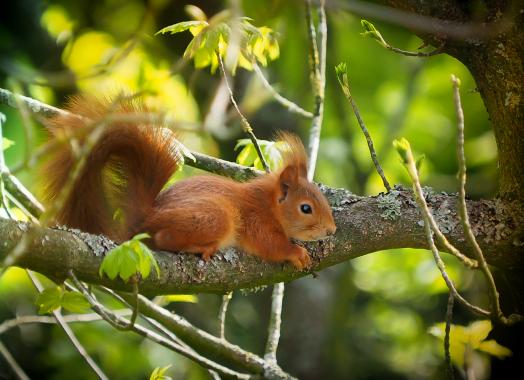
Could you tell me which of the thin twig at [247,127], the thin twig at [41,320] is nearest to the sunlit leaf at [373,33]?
the thin twig at [247,127]

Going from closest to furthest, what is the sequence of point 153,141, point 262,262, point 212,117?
point 212,117 → point 262,262 → point 153,141

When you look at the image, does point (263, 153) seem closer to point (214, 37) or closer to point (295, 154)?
point (295, 154)

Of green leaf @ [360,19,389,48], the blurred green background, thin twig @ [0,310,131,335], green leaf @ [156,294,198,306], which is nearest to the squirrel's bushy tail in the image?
green leaf @ [156,294,198,306]

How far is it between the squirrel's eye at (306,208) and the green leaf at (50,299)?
3.52ft

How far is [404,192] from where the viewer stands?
240 centimetres

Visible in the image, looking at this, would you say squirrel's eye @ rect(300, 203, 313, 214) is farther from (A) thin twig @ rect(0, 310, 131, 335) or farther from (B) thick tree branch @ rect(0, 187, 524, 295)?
(A) thin twig @ rect(0, 310, 131, 335)

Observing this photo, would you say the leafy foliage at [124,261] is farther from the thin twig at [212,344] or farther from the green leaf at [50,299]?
the thin twig at [212,344]

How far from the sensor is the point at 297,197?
119 inches

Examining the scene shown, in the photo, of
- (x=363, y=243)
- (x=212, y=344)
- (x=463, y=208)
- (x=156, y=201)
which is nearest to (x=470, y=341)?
(x=363, y=243)

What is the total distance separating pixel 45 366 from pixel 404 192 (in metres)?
3.22

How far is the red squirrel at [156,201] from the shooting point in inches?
95.5

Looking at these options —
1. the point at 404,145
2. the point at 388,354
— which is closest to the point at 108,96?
the point at 404,145

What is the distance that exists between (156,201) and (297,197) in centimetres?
61

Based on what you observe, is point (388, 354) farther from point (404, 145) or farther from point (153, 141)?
point (404, 145)
